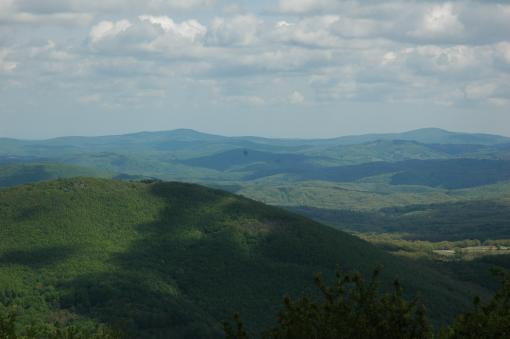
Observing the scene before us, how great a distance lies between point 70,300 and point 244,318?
4430cm

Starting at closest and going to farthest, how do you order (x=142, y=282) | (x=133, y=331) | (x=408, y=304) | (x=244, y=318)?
(x=408, y=304) < (x=133, y=331) < (x=244, y=318) < (x=142, y=282)

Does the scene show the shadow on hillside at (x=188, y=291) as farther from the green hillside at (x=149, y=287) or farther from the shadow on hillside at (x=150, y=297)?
the green hillside at (x=149, y=287)

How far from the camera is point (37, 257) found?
18425 cm

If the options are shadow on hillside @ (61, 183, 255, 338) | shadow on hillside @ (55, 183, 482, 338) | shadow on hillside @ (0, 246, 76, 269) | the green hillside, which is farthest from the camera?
shadow on hillside @ (0, 246, 76, 269)

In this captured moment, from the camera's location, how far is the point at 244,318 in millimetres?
163250

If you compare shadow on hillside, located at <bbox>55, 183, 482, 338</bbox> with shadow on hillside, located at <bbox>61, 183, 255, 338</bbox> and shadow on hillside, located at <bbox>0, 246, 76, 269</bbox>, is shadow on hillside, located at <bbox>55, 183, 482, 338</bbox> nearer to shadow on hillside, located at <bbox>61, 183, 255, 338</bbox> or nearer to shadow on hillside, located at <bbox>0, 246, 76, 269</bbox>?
shadow on hillside, located at <bbox>61, 183, 255, 338</bbox>

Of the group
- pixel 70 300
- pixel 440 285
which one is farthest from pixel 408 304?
pixel 440 285

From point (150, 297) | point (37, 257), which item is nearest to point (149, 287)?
point (150, 297)

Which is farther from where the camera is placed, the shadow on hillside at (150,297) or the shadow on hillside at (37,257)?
the shadow on hillside at (37,257)

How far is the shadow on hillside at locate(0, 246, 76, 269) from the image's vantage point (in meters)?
180

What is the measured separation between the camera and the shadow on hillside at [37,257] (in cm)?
17950

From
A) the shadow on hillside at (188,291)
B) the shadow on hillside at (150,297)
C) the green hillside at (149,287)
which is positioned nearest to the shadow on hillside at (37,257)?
the green hillside at (149,287)

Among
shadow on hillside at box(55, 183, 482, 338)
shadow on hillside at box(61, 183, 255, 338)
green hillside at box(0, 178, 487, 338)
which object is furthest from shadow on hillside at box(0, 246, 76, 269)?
shadow on hillside at box(61, 183, 255, 338)

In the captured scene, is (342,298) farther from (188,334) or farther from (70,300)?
(70,300)
